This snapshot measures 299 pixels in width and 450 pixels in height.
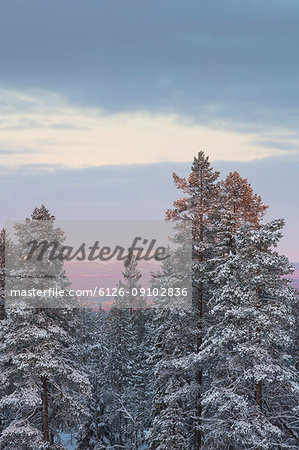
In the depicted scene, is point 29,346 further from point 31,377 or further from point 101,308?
point 101,308

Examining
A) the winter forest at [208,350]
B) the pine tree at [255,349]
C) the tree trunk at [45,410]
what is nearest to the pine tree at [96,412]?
the winter forest at [208,350]

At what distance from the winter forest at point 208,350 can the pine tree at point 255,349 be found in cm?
5

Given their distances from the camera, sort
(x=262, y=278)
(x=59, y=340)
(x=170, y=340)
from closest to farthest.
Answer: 1. (x=262, y=278)
2. (x=59, y=340)
3. (x=170, y=340)

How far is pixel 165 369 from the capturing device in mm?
23641

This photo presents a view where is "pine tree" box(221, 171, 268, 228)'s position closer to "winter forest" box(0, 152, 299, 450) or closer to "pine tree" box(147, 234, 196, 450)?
"winter forest" box(0, 152, 299, 450)

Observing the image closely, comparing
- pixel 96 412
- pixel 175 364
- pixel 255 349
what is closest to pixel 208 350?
pixel 255 349

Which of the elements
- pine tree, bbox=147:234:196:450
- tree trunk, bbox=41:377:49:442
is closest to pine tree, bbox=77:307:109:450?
pine tree, bbox=147:234:196:450

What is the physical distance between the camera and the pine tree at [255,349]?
17.1 meters

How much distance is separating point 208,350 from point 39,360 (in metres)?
7.63

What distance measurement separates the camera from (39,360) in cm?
2012

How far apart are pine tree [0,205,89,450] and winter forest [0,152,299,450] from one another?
0.06m

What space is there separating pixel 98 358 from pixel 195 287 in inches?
1018

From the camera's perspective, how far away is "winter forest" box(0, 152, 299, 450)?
17516mm

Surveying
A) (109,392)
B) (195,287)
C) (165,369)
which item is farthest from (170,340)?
(109,392)
